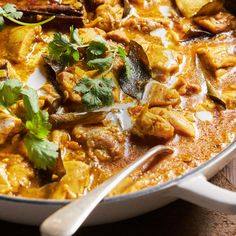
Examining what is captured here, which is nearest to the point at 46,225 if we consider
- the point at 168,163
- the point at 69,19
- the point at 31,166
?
the point at 31,166

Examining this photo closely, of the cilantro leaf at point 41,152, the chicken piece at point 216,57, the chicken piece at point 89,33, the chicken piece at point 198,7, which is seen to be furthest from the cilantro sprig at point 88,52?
the chicken piece at point 198,7

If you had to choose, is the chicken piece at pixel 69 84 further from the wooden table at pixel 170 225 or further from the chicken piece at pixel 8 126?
the wooden table at pixel 170 225

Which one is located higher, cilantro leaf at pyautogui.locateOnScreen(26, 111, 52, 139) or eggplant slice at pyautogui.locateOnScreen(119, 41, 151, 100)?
cilantro leaf at pyautogui.locateOnScreen(26, 111, 52, 139)

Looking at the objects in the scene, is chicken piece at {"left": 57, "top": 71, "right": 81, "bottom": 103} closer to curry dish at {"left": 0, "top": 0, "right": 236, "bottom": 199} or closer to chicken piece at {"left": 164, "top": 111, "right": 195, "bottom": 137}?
curry dish at {"left": 0, "top": 0, "right": 236, "bottom": 199}

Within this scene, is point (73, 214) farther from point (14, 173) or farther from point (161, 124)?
point (161, 124)

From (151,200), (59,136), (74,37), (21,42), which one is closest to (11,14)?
(21,42)

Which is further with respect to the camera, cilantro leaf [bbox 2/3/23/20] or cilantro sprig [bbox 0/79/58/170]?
cilantro leaf [bbox 2/3/23/20]

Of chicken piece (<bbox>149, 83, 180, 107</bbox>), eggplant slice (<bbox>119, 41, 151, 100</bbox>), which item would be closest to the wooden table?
chicken piece (<bbox>149, 83, 180, 107</bbox>)
